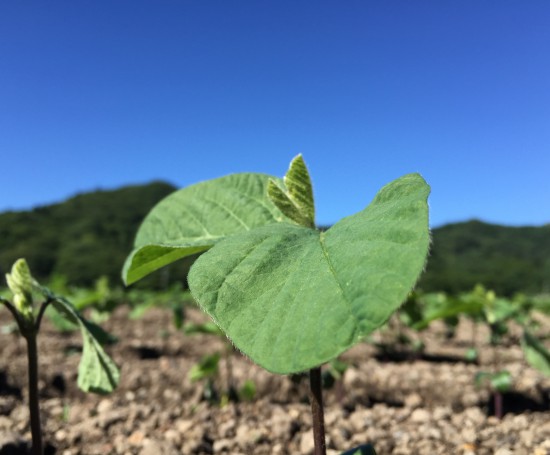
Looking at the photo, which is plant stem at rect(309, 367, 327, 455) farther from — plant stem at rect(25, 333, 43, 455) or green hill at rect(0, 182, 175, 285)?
green hill at rect(0, 182, 175, 285)

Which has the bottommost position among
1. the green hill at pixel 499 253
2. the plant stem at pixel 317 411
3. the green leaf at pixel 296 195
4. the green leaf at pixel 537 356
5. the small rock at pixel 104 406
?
the small rock at pixel 104 406

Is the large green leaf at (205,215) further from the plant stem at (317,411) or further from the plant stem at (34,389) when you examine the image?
the plant stem at (317,411)

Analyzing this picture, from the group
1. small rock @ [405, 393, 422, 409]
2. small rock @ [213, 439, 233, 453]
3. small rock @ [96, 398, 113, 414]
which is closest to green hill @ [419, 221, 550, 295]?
small rock @ [405, 393, 422, 409]

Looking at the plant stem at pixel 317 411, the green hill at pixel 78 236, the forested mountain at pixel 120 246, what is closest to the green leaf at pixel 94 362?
the plant stem at pixel 317 411

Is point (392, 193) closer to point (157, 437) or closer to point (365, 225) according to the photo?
point (365, 225)

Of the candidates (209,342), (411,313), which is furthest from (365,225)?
(209,342)

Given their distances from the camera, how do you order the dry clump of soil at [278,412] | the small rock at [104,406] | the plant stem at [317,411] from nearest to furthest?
the plant stem at [317,411], the dry clump of soil at [278,412], the small rock at [104,406]

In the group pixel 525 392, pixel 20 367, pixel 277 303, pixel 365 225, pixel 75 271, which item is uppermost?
pixel 75 271
